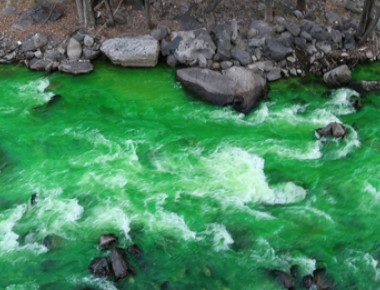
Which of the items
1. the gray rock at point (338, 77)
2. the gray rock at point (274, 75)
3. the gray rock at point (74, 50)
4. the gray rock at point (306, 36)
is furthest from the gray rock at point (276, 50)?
the gray rock at point (74, 50)

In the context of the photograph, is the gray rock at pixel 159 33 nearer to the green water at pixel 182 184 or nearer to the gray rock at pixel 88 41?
the green water at pixel 182 184

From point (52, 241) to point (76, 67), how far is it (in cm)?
722

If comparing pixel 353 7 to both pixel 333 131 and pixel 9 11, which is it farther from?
pixel 9 11

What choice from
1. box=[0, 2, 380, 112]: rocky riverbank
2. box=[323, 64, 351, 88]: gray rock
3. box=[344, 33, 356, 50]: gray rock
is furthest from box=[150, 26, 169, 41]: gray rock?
box=[344, 33, 356, 50]: gray rock

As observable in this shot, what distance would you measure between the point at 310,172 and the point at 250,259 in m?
3.19

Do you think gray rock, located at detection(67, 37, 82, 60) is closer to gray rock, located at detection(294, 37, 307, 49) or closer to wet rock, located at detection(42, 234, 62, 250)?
gray rock, located at detection(294, 37, 307, 49)

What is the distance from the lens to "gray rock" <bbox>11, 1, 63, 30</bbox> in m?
16.3

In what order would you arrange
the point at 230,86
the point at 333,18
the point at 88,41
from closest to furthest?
the point at 230,86 < the point at 88,41 < the point at 333,18

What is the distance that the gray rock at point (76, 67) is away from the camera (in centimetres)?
1471

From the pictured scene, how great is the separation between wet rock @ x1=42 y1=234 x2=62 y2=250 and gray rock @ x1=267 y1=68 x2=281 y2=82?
8.42 m

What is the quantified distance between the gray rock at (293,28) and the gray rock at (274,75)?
182cm

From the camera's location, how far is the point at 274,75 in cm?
1440

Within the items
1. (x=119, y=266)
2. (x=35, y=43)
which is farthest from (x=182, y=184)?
(x=35, y=43)

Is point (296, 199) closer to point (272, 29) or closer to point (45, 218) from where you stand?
point (45, 218)
